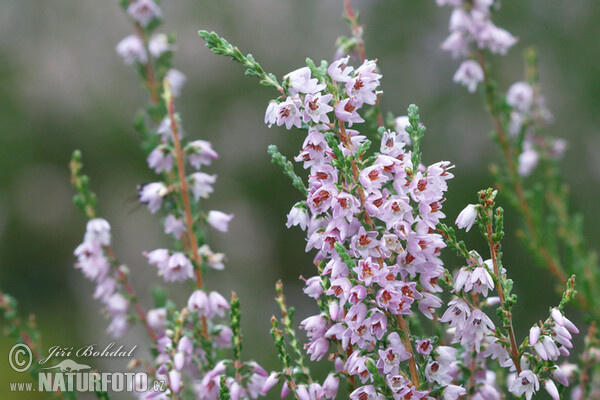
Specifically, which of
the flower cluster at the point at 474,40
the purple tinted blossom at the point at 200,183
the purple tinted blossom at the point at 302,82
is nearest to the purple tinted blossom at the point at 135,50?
the purple tinted blossom at the point at 200,183

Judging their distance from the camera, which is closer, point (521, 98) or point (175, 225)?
point (175, 225)

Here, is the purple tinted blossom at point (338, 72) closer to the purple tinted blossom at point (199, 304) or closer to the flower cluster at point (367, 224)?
the flower cluster at point (367, 224)

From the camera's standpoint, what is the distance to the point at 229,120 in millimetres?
7902

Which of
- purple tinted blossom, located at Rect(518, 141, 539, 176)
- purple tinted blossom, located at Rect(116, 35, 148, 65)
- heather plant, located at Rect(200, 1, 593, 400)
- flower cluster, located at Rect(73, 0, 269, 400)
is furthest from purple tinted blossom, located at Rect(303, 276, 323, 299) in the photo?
purple tinted blossom, located at Rect(518, 141, 539, 176)

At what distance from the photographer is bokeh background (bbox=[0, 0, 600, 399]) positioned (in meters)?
6.95

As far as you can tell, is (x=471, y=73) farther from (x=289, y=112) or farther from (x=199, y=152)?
(x=289, y=112)

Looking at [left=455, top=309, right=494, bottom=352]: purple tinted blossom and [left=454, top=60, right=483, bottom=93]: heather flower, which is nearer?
[left=455, top=309, right=494, bottom=352]: purple tinted blossom

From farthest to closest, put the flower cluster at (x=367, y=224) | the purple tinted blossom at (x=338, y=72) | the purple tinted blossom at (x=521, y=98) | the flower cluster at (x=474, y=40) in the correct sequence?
the purple tinted blossom at (x=521, y=98)
the flower cluster at (x=474, y=40)
the purple tinted blossom at (x=338, y=72)
the flower cluster at (x=367, y=224)

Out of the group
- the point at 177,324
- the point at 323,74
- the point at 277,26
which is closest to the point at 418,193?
the point at 323,74

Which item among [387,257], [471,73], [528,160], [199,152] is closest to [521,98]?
[528,160]

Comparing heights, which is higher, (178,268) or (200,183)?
(200,183)

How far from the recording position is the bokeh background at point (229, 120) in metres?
6.95

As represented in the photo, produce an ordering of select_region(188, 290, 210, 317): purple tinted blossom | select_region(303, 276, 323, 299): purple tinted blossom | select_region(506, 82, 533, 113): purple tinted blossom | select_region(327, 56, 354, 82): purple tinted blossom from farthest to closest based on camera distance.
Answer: select_region(506, 82, 533, 113): purple tinted blossom, select_region(188, 290, 210, 317): purple tinted blossom, select_region(303, 276, 323, 299): purple tinted blossom, select_region(327, 56, 354, 82): purple tinted blossom

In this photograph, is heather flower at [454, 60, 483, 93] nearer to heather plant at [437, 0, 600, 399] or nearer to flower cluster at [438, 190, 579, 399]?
heather plant at [437, 0, 600, 399]
